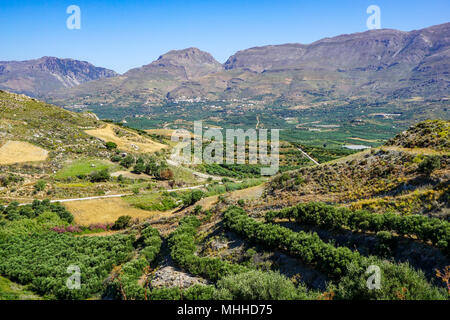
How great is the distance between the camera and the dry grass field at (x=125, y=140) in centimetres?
7288

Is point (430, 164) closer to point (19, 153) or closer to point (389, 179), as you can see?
point (389, 179)

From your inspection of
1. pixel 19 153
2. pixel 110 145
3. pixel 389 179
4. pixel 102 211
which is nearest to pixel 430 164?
pixel 389 179

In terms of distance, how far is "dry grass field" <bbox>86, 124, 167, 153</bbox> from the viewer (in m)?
72.9

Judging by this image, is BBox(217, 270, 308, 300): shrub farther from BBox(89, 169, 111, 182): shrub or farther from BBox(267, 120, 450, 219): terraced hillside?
BBox(89, 169, 111, 182): shrub

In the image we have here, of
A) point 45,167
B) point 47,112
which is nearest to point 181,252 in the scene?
point 45,167

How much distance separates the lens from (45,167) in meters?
51.0

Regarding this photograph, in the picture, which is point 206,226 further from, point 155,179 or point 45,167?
point 45,167

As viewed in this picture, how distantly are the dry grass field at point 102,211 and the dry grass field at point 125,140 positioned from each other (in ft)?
109

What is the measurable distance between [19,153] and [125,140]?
28603 mm

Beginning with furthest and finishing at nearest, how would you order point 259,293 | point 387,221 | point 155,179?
point 155,179, point 387,221, point 259,293

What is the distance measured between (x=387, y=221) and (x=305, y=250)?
4.85 meters

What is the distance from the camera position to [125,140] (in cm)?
7869

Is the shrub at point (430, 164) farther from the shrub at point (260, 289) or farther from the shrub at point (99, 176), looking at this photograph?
the shrub at point (99, 176)

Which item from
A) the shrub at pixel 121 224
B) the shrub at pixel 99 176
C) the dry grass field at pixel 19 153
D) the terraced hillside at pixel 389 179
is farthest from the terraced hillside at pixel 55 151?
the terraced hillside at pixel 389 179
